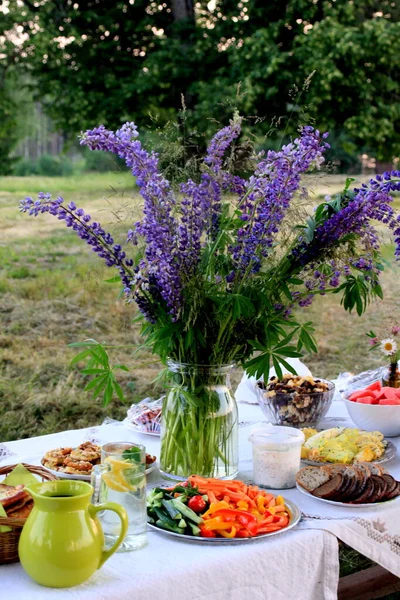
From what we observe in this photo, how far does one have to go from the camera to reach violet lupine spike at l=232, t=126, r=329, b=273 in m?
1.67

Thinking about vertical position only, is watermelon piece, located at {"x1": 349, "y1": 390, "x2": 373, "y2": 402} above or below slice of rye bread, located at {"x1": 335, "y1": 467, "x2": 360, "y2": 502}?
above

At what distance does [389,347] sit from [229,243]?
77cm

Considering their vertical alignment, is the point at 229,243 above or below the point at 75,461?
above

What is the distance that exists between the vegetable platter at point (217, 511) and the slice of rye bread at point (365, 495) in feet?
0.46

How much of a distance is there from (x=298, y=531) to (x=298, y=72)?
510cm

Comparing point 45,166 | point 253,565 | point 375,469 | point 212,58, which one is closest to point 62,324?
point 212,58

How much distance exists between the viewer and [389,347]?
230 centimetres

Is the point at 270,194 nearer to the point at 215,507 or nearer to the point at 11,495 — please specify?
the point at 215,507

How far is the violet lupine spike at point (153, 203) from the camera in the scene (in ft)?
5.26

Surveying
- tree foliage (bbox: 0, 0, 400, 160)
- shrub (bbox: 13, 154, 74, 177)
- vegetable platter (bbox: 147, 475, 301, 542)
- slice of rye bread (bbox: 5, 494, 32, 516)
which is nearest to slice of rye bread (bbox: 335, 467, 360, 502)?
vegetable platter (bbox: 147, 475, 301, 542)

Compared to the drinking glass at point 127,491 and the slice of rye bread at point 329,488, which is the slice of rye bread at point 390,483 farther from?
the drinking glass at point 127,491

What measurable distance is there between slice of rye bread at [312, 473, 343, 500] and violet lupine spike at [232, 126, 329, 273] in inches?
18.4

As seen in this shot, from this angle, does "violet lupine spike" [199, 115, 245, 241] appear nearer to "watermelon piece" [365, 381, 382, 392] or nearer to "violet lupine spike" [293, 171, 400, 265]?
"violet lupine spike" [293, 171, 400, 265]

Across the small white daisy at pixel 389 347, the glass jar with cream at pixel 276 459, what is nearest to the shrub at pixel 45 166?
the small white daisy at pixel 389 347
